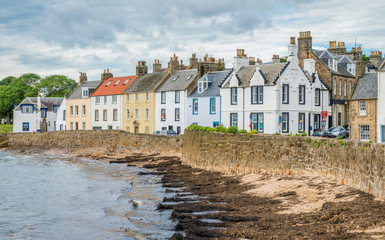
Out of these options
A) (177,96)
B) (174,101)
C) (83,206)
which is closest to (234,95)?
(177,96)

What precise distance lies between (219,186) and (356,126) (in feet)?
91.1

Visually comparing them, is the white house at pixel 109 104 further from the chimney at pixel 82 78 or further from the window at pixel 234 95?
the window at pixel 234 95

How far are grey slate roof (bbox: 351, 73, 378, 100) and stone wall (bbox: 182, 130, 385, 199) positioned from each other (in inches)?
841

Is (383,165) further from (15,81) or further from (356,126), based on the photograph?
(15,81)

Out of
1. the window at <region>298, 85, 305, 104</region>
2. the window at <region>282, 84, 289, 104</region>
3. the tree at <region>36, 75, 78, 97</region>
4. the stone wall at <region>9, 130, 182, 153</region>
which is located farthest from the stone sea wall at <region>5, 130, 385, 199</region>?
the tree at <region>36, 75, 78, 97</region>

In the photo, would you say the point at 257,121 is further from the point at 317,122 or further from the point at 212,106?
the point at 317,122

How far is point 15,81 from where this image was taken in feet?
415

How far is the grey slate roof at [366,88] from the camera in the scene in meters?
45.8

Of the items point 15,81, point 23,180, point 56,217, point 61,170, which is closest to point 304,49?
point 61,170

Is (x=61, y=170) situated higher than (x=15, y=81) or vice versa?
(x=15, y=81)

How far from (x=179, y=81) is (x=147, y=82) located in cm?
710

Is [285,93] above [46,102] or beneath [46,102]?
beneath

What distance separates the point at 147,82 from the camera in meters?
66.5

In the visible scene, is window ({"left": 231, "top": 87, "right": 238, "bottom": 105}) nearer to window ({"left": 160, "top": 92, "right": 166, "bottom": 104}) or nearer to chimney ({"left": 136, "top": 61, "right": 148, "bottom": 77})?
window ({"left": 160, "top": 92, "right": 166, "bottom": 104})
